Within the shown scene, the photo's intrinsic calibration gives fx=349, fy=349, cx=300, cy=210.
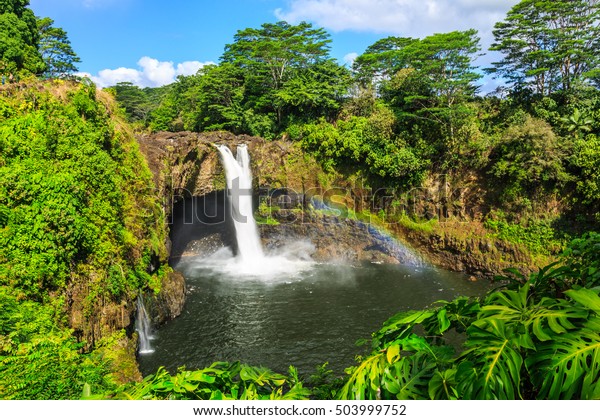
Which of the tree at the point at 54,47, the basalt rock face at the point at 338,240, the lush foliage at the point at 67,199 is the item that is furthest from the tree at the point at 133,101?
the lush foliage at the point at 67,199

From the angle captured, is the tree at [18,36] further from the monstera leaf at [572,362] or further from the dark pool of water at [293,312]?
the monstera leaf at [572,362]

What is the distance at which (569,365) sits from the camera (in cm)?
176

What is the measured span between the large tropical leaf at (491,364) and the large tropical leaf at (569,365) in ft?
0.36

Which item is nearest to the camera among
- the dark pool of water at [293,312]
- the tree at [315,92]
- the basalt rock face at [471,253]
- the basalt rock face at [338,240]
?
the dark pool of water at [293,312]

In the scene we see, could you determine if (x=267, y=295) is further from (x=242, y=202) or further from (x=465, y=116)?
(x=465, y=116)

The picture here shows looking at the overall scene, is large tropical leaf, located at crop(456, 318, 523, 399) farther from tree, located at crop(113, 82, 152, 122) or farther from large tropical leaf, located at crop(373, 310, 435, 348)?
tree, located at crop(113, 82, 152, 122)

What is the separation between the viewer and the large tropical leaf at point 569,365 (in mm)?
1627

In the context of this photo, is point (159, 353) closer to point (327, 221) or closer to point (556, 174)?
point (327, 221)

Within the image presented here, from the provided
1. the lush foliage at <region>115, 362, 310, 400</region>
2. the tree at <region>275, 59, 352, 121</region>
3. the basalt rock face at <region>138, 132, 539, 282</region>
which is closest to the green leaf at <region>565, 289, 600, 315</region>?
the lush foliage at <region>115, 362, 310, 400</region>

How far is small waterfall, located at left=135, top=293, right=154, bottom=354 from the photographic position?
11320 millimetres

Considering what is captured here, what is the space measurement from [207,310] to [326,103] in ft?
57.2

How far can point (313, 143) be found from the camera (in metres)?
23.3

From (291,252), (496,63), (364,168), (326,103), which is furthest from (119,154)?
(496,63)

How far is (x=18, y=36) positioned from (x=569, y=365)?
2540cm
